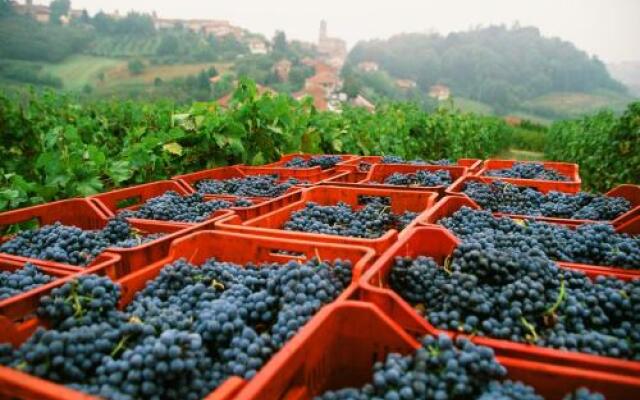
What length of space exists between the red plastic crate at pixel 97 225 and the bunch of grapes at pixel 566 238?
144cm

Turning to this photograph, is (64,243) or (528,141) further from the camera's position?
(528,141)

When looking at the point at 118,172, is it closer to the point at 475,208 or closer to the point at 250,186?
the point at 250,186

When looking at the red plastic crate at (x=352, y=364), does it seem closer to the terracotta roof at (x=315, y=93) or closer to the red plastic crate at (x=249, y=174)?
the red plastic crate at (x=249, y=174)

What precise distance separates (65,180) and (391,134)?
23.1 feet

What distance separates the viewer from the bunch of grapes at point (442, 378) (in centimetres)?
119

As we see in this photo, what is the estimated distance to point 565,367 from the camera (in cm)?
132

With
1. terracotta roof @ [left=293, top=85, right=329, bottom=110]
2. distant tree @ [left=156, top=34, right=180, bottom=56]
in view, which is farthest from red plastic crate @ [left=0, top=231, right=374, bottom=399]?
distant tree @ [left=156, top=34, right=180, bottom=56]

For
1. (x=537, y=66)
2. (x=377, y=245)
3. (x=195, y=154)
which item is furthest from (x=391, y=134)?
(x=537, y=66)

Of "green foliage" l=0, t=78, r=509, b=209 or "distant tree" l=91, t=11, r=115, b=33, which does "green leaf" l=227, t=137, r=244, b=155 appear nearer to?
"green foliage" l=0, t=78, r=509, b=209

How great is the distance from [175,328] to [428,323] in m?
0.85

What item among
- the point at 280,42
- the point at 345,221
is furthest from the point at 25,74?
the point at 280,42

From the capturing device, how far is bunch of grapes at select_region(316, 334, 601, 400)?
1190mm

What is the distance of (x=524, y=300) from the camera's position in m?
1.63

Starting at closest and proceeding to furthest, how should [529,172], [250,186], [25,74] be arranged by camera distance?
[250,186] → [529,172] → [25,74]
